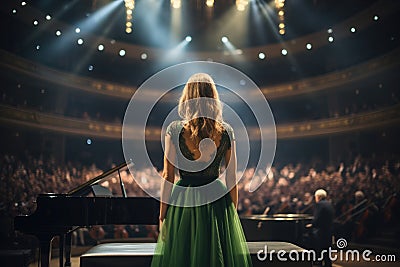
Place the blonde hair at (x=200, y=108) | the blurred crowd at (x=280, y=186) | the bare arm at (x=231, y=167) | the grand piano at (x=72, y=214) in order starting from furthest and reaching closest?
the blurred crowd at (x=280, y=186) < the grand piano at (x=72, y=214) < the bare arm at (x=231, y=167) < the blonde hair at (x=200, y=108)

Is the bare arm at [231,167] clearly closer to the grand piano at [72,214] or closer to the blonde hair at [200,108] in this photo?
the blonde hair at [200,108]

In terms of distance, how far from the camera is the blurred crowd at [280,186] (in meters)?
10.6

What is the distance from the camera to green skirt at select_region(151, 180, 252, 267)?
3102 millimetres

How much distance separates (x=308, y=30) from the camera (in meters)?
18.2

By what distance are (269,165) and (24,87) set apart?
367 inches

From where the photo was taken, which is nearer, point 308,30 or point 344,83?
point 344,83

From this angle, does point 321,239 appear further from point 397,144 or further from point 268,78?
point 268,78

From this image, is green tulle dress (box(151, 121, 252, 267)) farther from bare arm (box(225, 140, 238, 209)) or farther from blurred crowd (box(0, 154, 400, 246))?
blurred crowd (box(0, 154, 400, 246))

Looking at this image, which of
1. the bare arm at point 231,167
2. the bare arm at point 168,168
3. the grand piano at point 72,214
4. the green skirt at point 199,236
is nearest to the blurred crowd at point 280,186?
the grand piano at point 72,214

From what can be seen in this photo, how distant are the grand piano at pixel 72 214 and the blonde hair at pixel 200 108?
92.3 inches

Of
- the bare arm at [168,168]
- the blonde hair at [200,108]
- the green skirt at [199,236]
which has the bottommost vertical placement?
the green skirt at [199,236]

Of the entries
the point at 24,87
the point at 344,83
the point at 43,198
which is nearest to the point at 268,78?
the point at 344,83

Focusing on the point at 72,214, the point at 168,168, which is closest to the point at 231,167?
the point at 168,168

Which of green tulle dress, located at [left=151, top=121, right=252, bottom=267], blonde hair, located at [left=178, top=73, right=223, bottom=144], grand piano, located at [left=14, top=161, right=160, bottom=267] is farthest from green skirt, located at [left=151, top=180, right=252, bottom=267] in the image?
grand piano, located at [left=14, top=161, right=160, bottom=267]
